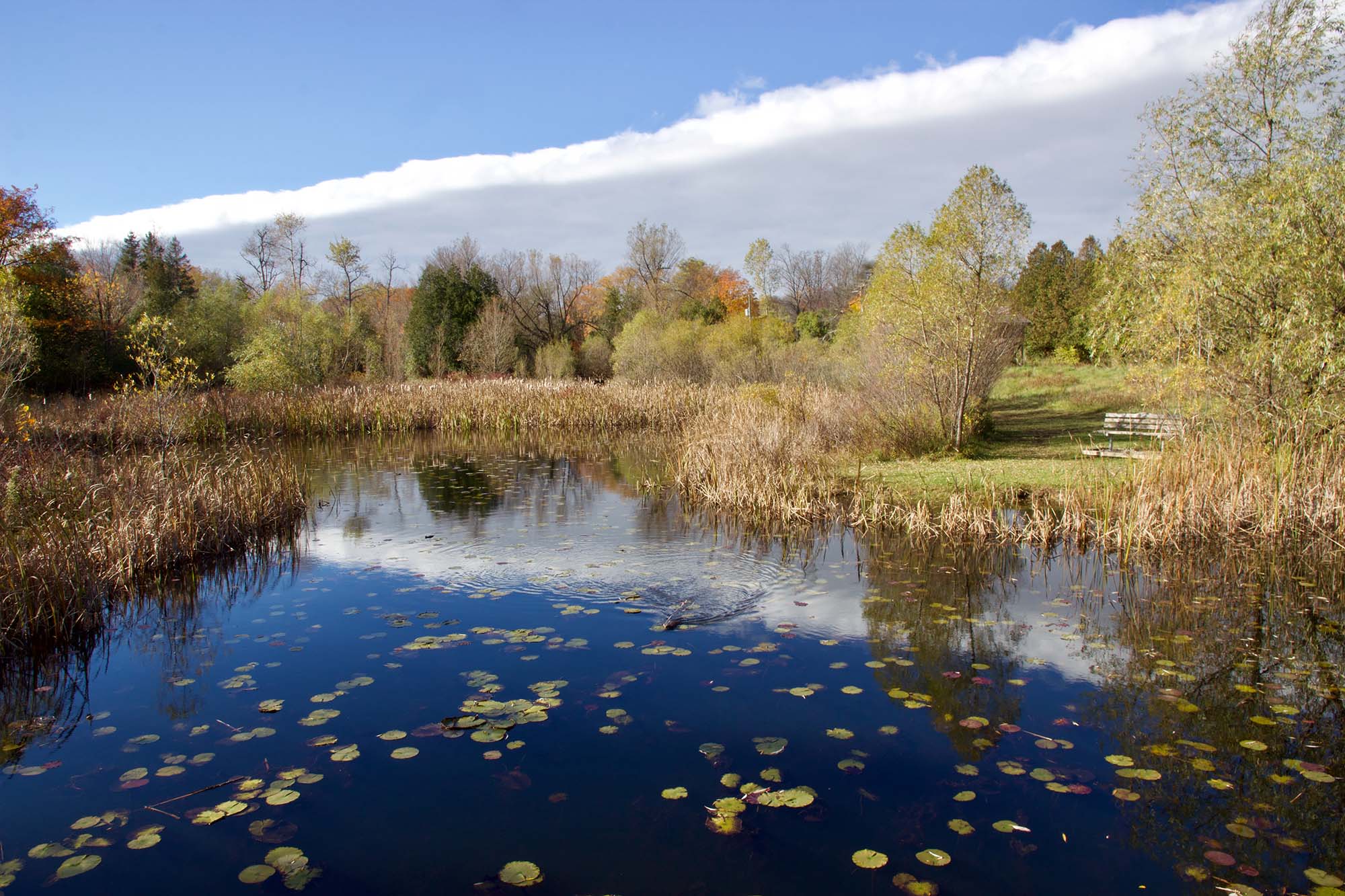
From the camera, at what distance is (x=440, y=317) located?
121ft

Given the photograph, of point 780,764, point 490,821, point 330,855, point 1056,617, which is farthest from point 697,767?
point 1056,617

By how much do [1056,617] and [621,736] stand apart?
3801 millimetres

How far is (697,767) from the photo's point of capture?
13.6 ft

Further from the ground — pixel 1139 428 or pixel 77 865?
pixel 1139 428

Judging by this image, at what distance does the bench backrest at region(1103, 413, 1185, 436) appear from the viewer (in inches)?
418

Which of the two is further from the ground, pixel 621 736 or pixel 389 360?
pixel 389 360

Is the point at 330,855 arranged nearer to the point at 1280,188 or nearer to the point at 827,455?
the point at 827,455

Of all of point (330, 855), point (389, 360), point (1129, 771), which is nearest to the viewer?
point (330, 855)

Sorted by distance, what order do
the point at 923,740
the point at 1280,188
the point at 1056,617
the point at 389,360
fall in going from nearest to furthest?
the point at 923,740 < the point at 1056,617 < the point at 1280,188 < the point at 389,360

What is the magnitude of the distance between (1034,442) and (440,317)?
89.9 feet

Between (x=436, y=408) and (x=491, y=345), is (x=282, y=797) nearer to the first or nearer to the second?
(x=436, y=408)

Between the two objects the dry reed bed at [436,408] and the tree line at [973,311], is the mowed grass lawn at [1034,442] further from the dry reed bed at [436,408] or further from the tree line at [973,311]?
the dry reed bed at [436,408]

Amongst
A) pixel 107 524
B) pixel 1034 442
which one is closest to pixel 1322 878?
pixel 107 524

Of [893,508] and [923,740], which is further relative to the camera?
[893,508]
